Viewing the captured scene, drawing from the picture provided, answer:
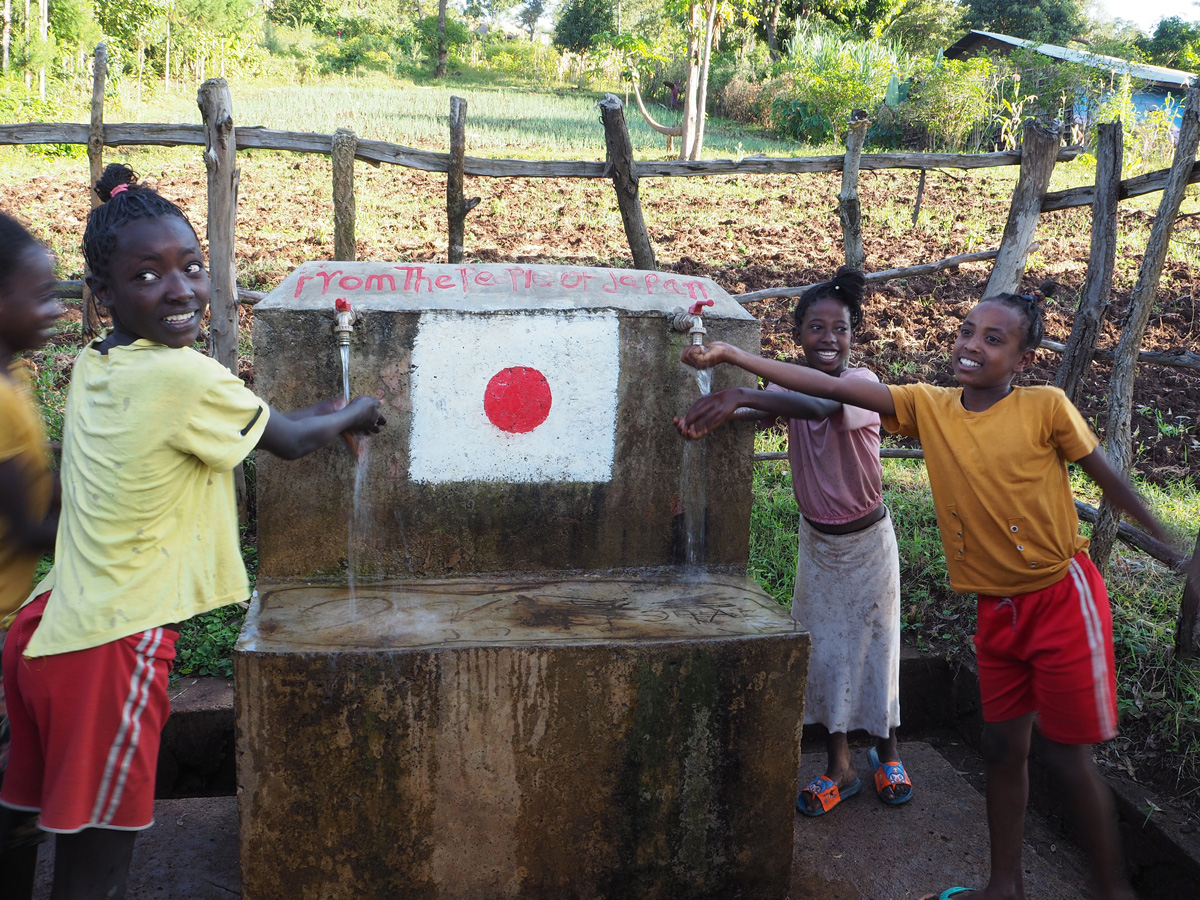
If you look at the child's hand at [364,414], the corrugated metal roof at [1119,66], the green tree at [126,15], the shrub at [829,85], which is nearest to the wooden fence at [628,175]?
the child's hand at [364,414]

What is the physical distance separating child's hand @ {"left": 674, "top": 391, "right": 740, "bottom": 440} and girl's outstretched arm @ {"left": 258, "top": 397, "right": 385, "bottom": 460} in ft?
2.65

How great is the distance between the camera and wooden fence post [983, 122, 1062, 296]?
351 cm

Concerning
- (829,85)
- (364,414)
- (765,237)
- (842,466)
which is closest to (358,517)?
(364,414)

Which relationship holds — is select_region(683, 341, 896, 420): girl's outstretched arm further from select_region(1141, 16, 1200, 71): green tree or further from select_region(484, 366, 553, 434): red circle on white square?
select_region(1141, 16, 1200, 71): green tree

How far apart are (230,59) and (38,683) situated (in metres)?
26.1

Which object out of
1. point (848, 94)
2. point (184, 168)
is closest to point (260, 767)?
point (184, 168)

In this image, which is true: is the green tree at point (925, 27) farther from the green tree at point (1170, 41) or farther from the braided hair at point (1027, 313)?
the braided hair at point (1027, 313)

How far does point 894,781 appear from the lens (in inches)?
104

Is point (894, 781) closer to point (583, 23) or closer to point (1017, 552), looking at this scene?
point (1017, 552)

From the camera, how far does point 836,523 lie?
2.61m

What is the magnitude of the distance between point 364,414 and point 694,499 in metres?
0.96

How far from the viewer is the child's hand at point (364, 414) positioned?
2074mm

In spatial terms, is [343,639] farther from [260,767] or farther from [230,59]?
[230,59]

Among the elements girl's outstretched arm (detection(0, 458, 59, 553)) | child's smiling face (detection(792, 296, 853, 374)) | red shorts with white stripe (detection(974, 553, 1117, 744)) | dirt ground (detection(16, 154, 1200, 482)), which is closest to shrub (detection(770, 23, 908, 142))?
dirt ground (detection(16, 154, 1200, 482))
